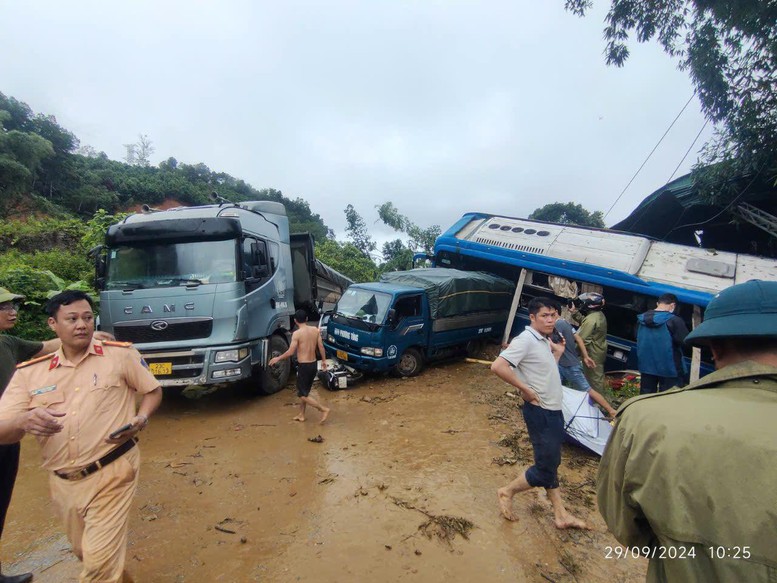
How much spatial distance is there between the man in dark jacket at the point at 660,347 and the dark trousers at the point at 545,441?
274cm

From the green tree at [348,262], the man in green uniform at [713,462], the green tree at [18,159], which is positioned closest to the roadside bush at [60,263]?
the green tree at [348,262]

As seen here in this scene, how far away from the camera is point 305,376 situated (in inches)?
222

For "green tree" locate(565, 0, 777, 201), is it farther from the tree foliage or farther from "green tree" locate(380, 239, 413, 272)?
the tree foliage

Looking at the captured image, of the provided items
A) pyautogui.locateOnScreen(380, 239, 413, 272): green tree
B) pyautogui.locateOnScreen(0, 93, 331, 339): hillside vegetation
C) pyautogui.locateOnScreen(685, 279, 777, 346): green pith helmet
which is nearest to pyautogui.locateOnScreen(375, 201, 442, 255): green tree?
pyautogui.locateOnScreen(380, 239, 413, 272): green tree

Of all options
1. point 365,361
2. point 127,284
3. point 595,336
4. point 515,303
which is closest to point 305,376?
point 365,361

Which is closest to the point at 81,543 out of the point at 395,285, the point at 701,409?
the point at 701,409

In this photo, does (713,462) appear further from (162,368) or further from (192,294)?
(162,368)

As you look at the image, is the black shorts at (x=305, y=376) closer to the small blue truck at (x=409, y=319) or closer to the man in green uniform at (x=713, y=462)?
the small blue truck at (x=409, y=319)

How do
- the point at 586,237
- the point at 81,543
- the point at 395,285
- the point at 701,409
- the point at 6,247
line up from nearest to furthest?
1. the point at 701,409
2. the point at 81,543
3. the point at 395,285
4. the point at 586,237
5. the point at 6,247

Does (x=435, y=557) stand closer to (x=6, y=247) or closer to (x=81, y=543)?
(x=81, y=543)

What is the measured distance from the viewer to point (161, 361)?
216 inches

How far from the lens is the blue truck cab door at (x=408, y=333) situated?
764 centimetres

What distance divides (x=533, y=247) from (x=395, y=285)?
11.3ft

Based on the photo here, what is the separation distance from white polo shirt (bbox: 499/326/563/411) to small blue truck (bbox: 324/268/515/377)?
4.49 m
